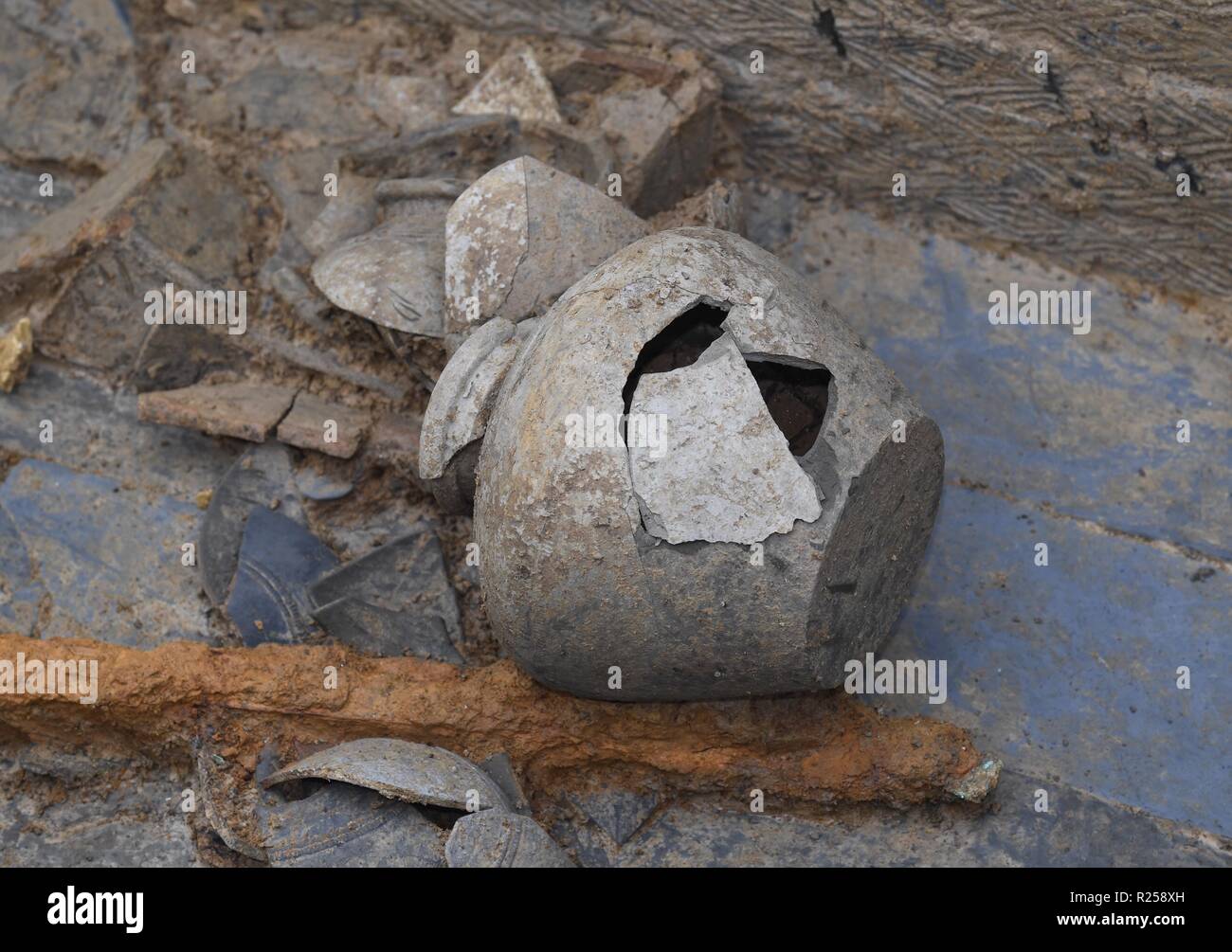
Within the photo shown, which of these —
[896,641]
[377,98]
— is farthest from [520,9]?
[896,641]

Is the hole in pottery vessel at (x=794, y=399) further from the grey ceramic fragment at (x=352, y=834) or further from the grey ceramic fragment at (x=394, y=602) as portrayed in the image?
the grey ceramic fragment at (x=352, y=834)

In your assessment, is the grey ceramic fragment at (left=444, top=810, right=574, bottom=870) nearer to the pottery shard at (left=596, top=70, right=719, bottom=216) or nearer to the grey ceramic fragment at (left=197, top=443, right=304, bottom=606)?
the grey ceramic fragment at (left=197, top=443, right=304, bottom=606)

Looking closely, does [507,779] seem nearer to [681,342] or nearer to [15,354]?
[681,342]

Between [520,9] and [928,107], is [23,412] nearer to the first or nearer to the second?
[520,9]

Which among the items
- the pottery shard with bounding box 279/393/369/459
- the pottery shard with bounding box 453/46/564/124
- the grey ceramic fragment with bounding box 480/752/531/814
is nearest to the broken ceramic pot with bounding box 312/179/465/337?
the pottery shard with bounding box 279/393/369/459

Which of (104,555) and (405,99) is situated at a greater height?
(405,99)

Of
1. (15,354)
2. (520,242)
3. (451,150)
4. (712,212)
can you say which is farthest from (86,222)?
(712,212)
